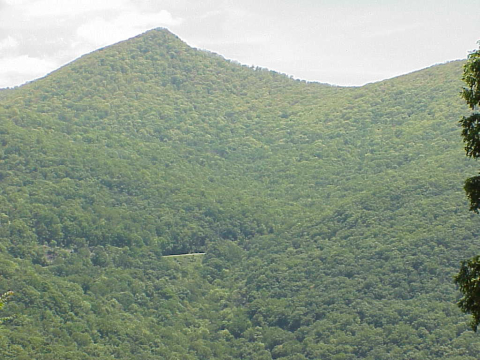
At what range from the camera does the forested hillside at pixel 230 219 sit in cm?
4366

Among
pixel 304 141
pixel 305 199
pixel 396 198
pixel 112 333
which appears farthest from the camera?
pixel 304 141

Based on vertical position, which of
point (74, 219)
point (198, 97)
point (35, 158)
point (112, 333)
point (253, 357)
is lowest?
point (253, 357)

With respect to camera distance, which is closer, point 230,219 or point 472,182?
point 472,182

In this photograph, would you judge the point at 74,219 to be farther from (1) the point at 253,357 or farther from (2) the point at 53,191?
(1) the point at 253,357

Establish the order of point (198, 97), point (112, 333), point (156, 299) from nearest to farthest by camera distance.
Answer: point (112, 333), point (156, 299), point (198, 97)

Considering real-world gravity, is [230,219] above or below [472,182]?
below

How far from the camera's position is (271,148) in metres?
74.9

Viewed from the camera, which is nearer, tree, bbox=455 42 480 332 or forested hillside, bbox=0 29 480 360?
tree, bbox=455 42 480 332

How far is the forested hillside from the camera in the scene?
1719 inches

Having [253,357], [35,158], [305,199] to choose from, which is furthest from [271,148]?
[253,357]

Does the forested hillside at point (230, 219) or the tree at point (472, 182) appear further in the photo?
the forested hillside at point (230, 219)

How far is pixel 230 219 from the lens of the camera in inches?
2432

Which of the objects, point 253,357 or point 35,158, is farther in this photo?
point 35,158

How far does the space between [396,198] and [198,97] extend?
120 feet
